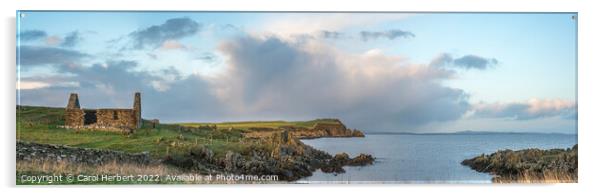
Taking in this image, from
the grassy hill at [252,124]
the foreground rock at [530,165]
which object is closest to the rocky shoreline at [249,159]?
the grassy hill at [252,124]

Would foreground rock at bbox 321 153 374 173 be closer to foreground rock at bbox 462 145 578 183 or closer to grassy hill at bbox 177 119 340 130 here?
grassy hill at bbox 177 119 340 130

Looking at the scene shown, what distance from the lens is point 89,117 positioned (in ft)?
26.1

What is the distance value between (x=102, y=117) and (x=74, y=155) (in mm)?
467

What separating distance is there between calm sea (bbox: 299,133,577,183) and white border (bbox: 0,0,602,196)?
0.37ft

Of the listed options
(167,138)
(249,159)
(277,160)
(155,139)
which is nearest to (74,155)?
(155,139)

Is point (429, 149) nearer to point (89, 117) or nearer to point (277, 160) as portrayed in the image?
point (277, 160)

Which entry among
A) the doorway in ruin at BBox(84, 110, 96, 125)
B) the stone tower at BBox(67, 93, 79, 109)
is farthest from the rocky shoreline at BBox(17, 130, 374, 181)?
the stone tower at BBox(67, 93, 79, 109)

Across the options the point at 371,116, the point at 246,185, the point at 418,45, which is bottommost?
the point at 246,185

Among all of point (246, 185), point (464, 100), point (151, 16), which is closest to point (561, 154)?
point (464, 100)

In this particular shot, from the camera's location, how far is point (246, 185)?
801 centimetres

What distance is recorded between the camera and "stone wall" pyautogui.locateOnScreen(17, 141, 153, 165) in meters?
7.77
